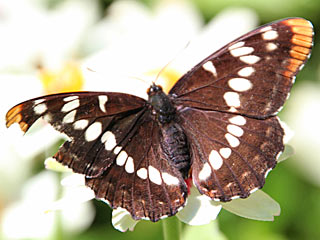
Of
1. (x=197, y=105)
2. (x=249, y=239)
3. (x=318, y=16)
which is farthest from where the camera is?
(x=318, y=16)

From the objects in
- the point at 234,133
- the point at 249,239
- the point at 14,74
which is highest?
the point at 234,133

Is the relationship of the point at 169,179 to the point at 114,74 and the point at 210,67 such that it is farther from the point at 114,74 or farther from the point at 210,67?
the point at 114,74

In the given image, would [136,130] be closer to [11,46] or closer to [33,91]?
[33,91]

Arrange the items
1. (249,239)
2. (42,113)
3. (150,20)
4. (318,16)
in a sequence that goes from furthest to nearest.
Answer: (150,20) → (318,16) → (249,239) → (42,113)

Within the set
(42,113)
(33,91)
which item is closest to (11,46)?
(33,91)

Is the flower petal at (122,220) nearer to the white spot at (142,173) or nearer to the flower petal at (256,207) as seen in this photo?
the white spot at (142,173)

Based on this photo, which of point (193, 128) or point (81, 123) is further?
point (193, 128)

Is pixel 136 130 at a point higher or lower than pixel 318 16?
lower

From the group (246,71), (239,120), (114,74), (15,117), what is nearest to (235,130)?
(239,120)
